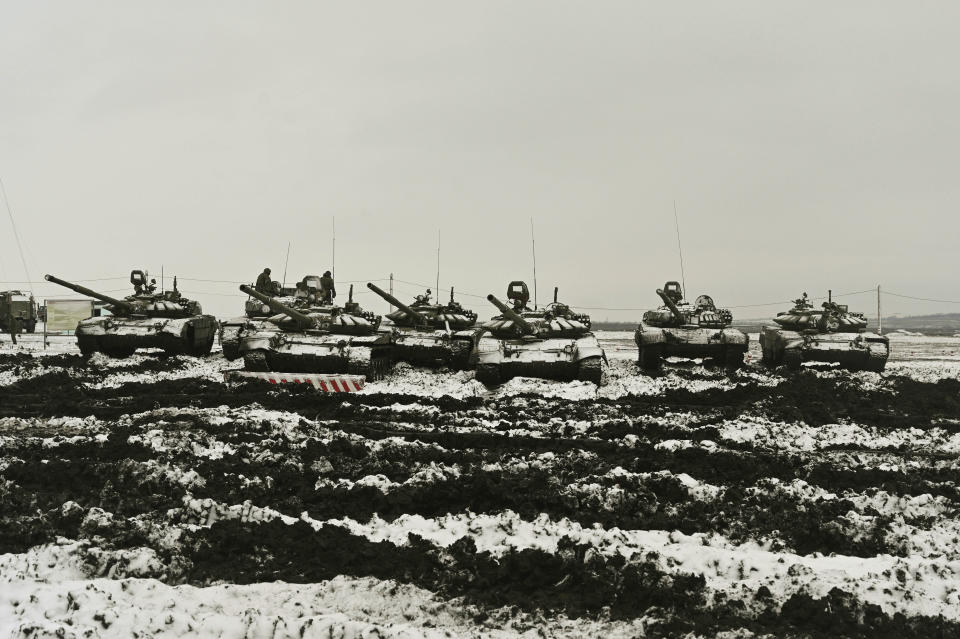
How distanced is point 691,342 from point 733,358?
1.44m

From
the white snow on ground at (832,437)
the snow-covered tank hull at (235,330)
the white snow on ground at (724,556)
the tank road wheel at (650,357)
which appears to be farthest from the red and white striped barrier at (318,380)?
the white snow on ground at (724,556)

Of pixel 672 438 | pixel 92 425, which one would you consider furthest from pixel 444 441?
pixel 92 425

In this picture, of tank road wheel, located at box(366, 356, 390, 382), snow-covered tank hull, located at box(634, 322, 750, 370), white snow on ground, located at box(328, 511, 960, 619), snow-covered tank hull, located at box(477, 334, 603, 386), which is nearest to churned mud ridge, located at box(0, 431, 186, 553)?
white snow on ground, located at box(328, 511, 960, 619)

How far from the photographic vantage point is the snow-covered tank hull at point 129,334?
1895cm

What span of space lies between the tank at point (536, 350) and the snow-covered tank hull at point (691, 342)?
8.25 feet

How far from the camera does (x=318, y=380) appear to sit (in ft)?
46.9

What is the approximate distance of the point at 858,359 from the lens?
17453 millimetres

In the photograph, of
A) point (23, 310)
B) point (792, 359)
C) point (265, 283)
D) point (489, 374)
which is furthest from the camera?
point (23, 310)

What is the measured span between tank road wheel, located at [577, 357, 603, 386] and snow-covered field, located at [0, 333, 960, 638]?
4077 millimetres

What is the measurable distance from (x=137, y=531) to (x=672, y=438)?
6.20m

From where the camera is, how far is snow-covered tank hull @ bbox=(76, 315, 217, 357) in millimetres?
18953

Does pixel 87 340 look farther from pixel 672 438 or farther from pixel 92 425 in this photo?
pixel 672 438

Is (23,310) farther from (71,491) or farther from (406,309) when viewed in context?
(71,491)

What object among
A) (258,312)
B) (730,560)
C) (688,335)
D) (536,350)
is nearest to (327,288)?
(258,312)
